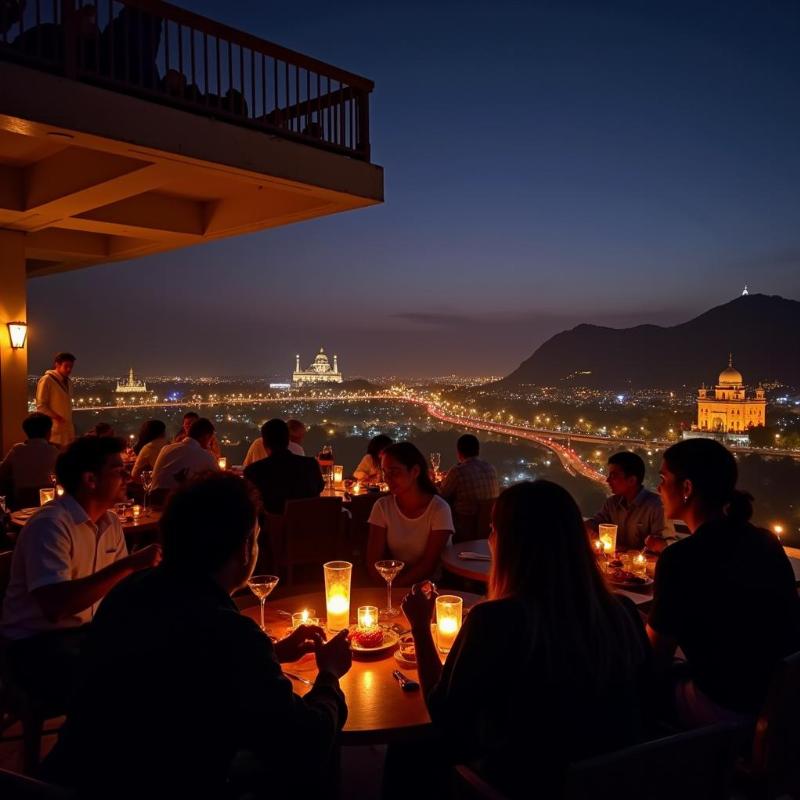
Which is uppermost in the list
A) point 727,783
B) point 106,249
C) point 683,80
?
point 683,80

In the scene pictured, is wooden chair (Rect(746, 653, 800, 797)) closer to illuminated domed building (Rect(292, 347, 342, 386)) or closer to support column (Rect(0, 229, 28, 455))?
support column (Rect(0, 229, 28, 455))

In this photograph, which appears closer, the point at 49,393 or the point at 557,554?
the point at 557,554

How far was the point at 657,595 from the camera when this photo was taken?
2.19m

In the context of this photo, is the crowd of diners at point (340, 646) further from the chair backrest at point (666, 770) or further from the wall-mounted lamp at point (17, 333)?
the wall-mounted lamp at point (17, 333)

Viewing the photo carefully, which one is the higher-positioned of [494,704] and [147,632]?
[147,632]

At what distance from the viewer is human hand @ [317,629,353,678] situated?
5.94 ft

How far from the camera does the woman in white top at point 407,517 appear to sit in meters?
3.58

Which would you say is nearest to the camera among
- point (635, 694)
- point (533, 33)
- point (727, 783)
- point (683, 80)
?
point (727, 783)

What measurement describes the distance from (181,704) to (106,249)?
348 inches

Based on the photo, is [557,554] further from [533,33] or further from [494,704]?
[533,33]

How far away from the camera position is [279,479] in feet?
17.1

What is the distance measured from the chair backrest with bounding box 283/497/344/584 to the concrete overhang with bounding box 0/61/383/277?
2.86m

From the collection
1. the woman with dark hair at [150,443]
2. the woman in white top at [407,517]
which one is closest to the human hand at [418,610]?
the woman in white top at [407,517]

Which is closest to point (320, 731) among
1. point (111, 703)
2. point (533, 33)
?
point (111, 703)
